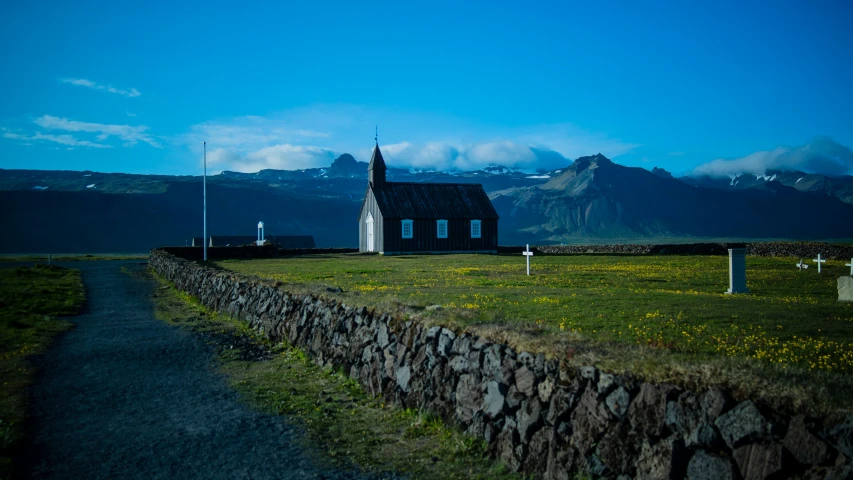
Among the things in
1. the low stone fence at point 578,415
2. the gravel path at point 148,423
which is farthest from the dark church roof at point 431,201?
the low stone fence at point 578,415

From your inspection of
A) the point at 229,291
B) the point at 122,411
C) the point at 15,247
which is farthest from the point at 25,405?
the point at 15,247

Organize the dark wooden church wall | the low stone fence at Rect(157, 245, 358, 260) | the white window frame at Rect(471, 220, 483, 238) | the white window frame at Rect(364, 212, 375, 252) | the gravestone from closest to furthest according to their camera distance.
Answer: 1. the gravestone
2. the low stone fence at Rect(157, 245, 358, 260)
3. the dark wooden church wall
4. the white window frame at Rect(471, 220, 483, 238)
5. the white window frame at Rect(364, 212, 375, 252)

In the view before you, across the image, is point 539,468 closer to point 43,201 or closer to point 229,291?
point 229,291

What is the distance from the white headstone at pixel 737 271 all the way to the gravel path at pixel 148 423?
44.5 feet

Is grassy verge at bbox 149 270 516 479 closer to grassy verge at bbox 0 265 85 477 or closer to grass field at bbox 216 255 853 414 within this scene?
grass field at bbox 216 255 853 414

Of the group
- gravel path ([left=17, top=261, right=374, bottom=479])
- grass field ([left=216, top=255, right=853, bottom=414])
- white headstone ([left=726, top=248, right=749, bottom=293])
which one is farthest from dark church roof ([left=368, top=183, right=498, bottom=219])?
gravel path ([left=17, top=261, right=374, bottom=479])

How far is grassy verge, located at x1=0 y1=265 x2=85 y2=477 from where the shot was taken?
8.52 m

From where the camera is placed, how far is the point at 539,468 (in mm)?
6258

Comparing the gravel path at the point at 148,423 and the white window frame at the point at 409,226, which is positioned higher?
the white window frame at the point at 409,226

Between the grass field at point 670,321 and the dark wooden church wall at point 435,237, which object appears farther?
the dark wooden church wall at point 435,237

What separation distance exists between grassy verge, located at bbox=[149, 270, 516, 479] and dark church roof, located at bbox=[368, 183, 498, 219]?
1717 inches

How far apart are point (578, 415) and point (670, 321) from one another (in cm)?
675

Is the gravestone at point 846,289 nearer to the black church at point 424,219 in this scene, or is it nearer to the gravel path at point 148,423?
the gravel path at point 148,423

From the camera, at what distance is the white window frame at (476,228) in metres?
59.2
